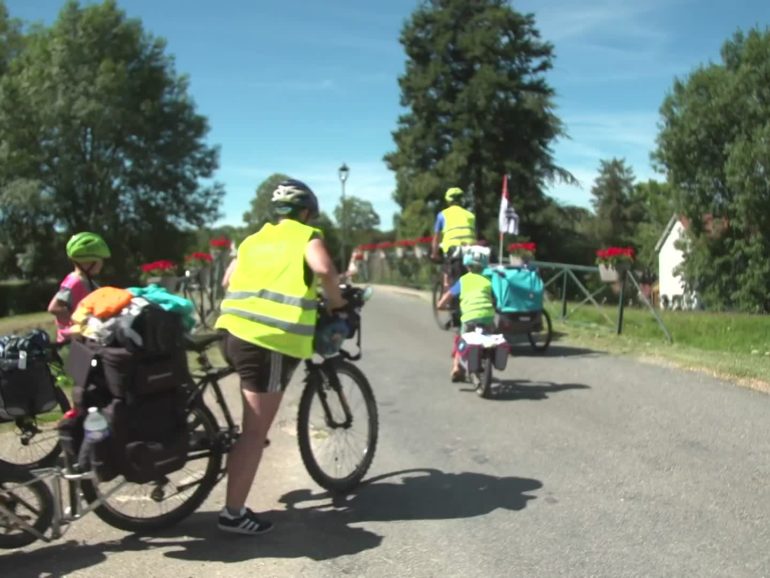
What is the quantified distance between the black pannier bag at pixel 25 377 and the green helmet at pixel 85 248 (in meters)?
1.33

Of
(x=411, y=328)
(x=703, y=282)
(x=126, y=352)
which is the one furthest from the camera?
(x=703, y=282)

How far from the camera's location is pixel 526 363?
31.9 ft

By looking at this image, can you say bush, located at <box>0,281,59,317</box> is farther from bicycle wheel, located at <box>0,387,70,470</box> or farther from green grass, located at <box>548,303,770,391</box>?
bicycle wheel, located at <box>0,387,70,470</box>

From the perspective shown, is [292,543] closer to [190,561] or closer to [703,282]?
[190,561]

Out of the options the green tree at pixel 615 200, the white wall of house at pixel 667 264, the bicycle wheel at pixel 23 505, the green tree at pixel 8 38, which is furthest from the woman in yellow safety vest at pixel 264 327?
the green tree at pixel 615 200

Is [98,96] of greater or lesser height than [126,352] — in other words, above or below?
above

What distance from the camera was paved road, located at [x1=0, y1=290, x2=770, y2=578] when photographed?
12.8ft

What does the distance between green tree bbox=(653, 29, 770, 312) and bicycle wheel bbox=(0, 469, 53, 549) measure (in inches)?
1292

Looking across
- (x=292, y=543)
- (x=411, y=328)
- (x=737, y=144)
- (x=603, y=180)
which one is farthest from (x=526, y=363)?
(x=603, y=180)

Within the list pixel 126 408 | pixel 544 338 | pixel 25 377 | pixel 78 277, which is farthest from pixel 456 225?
pixel 126 408

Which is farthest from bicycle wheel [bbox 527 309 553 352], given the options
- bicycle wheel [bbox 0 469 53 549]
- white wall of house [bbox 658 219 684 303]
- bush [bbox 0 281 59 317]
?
white wall of house [bbox 658 219 684 303]

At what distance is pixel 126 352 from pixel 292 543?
133 centimetres

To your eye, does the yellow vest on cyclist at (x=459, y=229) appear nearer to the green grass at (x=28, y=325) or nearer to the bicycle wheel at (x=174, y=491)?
the green grass at (x=28, y=325)

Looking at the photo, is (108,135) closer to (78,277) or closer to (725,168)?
(725,168)
